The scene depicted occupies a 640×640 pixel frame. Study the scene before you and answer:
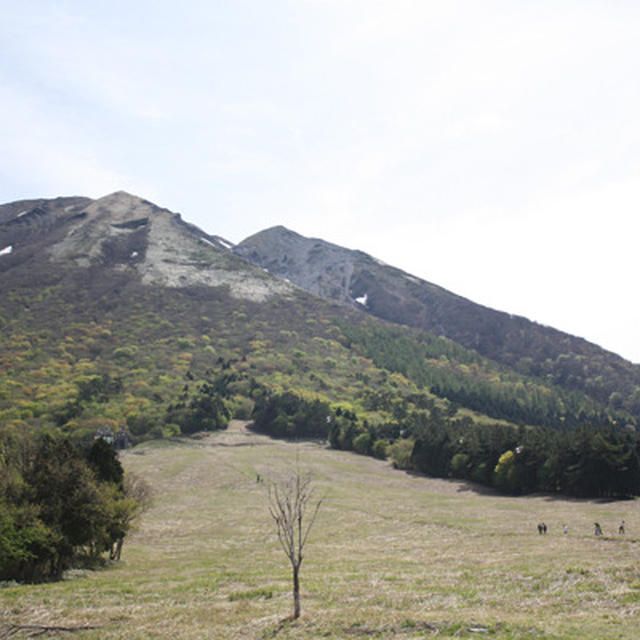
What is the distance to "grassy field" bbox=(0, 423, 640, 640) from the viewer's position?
16.9m

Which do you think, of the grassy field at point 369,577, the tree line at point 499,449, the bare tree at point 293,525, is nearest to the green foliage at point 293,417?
the tree line at point 499,449

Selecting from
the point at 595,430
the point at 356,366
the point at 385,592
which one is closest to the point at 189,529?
the point at 385,592

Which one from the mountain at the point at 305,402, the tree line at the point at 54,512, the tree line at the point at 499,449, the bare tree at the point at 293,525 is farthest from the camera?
the mountain at the point at 305,402

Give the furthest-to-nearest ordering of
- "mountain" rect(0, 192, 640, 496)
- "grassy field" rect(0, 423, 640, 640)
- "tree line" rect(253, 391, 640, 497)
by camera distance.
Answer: "mountain" rect(0, 192, 640, 496)
"tree line" rect(253, 391, 640, 497)
"grassy field" rect(0, 423, 640, 640)

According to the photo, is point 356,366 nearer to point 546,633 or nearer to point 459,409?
point 459,409

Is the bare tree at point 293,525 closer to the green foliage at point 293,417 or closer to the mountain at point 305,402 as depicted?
the mountain at point 305,402

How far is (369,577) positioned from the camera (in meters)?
25.0

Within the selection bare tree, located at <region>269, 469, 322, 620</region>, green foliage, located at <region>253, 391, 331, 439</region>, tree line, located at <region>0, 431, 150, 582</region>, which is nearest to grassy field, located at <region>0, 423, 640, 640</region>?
bare tree, located at <region>269, 469, 322, 620</region>

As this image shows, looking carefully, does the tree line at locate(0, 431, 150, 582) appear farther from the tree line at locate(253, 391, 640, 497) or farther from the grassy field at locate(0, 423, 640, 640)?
the tree line at locate(253, 391, 640, 497)

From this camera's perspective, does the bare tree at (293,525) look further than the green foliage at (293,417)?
No

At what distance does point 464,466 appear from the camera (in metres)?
79.1

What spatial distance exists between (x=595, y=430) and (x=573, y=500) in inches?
418

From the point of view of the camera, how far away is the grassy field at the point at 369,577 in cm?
1686

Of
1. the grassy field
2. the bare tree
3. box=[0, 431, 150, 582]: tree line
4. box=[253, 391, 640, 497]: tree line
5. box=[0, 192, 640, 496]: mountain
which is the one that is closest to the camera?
the grassy field
